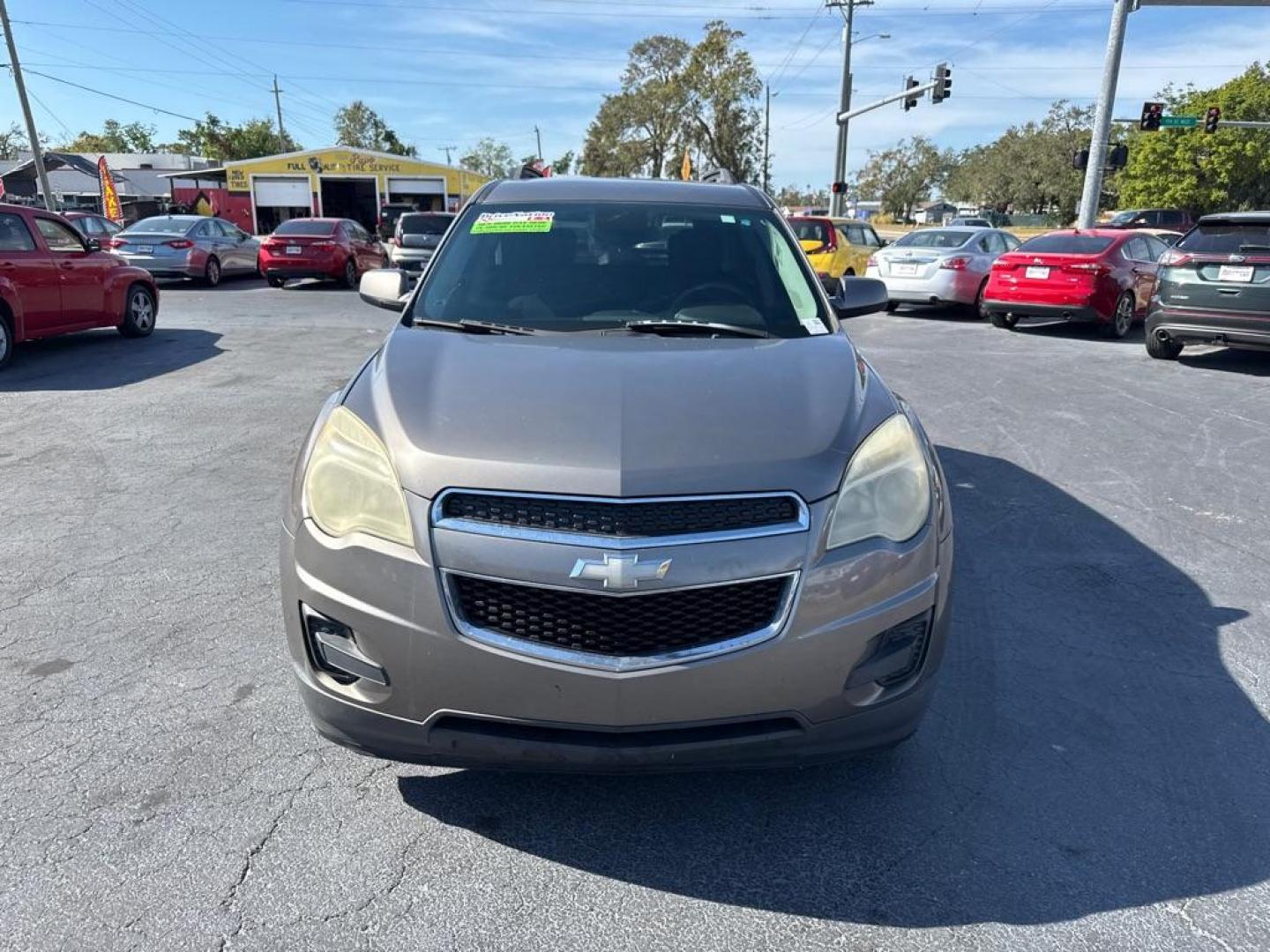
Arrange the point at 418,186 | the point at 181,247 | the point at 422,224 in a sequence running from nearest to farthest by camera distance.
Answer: the point at 181,247 < the point at 422,224 < the point at 418,186

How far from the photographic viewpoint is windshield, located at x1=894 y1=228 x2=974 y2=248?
50.6 ft

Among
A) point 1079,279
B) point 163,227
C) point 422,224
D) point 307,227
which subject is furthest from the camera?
point 422,224

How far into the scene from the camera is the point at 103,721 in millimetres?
3023

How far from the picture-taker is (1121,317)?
42.7 feet

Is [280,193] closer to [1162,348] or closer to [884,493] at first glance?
[1162,348]

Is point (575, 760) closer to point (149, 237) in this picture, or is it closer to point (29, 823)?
point (29, 823)

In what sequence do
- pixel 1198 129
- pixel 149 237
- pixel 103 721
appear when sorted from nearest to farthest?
pixel 103 721 < pixel 149 237 < pixel 1198 129

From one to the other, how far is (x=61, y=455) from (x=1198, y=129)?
182 ft

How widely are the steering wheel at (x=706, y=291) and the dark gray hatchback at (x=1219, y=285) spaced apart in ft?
27.7

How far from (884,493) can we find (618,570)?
80 centimetres

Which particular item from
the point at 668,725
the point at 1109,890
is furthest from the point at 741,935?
the point at 1109,890

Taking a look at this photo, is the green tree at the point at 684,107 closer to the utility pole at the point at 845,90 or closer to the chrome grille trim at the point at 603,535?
the utility pole at the point at 845,90

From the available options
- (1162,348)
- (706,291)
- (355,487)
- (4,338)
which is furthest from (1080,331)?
(4,338)

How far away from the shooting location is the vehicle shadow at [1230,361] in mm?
10383
